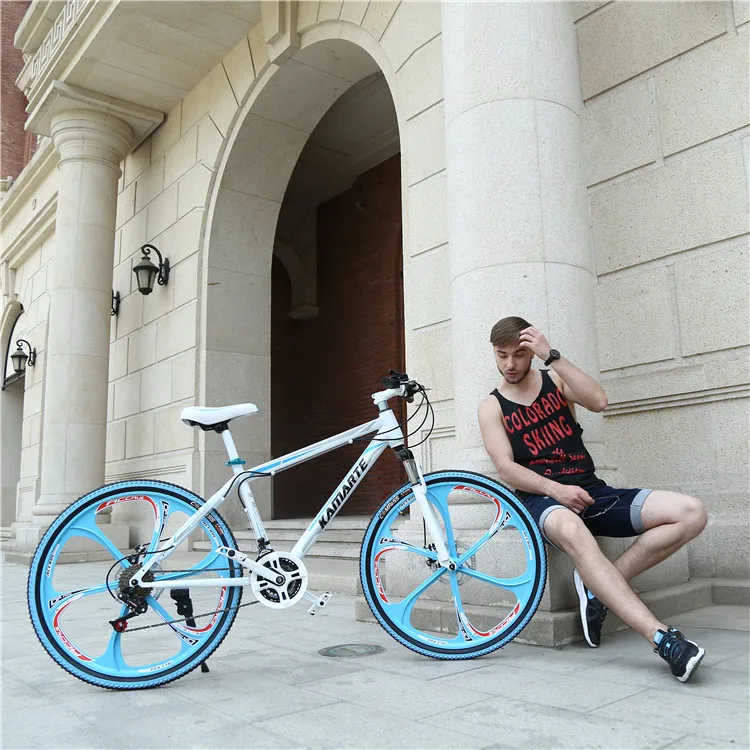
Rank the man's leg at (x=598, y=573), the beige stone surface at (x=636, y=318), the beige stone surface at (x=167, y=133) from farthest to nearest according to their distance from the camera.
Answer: the beige stone surface at (x=167, y=133) < the beige stone surface at (x=636, y=318) < the man's leg at (x=598, y=573)

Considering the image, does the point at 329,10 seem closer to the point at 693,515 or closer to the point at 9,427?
the point at 693,515

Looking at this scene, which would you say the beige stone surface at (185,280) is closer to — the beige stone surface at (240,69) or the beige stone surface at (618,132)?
the beige stone surface at (240,69)

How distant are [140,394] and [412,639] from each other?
7536mm

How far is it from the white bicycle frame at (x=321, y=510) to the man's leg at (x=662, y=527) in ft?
2.65

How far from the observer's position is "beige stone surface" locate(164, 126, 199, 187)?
30.8ft

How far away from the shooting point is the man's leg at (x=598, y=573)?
2.80 m

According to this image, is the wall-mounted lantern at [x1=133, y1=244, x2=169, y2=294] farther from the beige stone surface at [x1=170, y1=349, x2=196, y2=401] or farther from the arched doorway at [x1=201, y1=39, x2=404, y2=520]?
the beige stone surface at [x1=170, y1=349, x2=196, y2=401]

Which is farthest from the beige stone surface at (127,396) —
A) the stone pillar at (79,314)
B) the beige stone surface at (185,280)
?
the beige stone surface at (185,280)

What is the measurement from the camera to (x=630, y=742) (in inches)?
81.3

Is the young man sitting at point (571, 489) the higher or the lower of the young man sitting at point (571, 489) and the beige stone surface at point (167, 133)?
the lower

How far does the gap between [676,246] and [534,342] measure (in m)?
1.74

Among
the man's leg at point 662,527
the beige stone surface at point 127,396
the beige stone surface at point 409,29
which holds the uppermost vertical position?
the beige stone surface at point 409,29

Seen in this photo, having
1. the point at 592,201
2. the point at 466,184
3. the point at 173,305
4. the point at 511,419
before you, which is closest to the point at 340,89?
the point at 173,305

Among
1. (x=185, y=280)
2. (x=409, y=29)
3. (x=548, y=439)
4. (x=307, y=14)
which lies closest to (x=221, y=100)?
(x=307, y=14)
